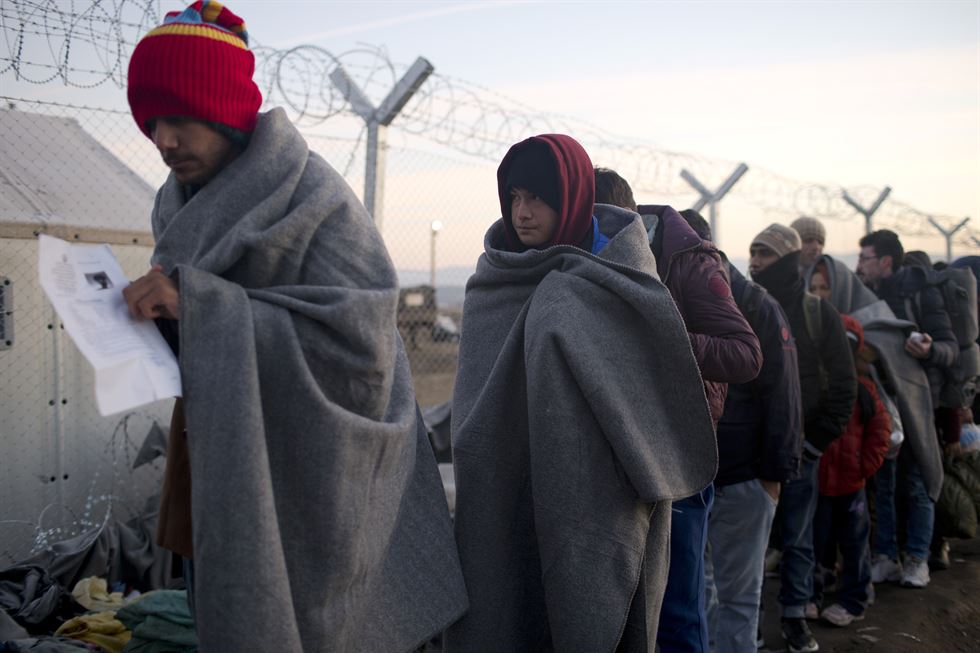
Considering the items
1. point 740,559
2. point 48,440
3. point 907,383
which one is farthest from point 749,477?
point 48,440

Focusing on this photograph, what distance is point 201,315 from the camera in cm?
164

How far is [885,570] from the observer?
5379 mm

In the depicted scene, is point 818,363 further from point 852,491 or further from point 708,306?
point 708,306

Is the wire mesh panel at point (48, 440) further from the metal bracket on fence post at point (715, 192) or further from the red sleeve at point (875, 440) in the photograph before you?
the metal bracket on fence post at point (715, 192)

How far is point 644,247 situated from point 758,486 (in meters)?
1.38

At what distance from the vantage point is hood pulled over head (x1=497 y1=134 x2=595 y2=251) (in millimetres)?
2562

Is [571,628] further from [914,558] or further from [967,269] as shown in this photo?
[967,269]

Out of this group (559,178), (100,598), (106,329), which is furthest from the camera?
(100,598)

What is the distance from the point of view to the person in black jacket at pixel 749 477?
10.9ft

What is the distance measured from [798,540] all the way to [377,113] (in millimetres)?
3437

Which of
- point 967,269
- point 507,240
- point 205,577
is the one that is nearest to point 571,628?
point 205,577

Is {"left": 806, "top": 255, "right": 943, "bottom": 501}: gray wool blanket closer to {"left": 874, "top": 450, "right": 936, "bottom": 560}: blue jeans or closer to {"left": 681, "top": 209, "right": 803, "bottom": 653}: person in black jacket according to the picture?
{"left": 874, "top": 450, "right": 936, "bottom": 560}: blue jeans

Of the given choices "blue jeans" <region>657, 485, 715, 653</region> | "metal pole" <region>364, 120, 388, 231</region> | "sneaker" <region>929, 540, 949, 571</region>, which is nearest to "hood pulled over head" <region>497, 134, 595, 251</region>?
"blue jeans" <region>657, 485, 715, 653</region>

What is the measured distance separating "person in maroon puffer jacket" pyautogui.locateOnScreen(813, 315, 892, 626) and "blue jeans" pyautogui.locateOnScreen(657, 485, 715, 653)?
2058 mm
